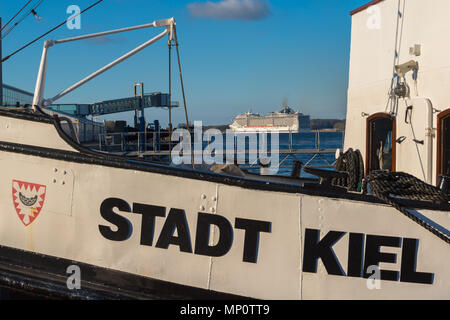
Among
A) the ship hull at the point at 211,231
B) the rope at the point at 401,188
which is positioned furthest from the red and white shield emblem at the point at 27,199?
the rope at the point at 401,188

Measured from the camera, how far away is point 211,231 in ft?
12.0

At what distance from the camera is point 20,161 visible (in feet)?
13.0

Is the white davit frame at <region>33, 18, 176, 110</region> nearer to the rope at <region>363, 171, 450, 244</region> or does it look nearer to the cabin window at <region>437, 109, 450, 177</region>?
the rope at <region>363, 171, 450, 244</region>

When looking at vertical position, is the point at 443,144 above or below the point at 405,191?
above

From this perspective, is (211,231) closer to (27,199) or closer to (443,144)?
(27,199)

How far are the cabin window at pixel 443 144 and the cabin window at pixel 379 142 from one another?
1.32m

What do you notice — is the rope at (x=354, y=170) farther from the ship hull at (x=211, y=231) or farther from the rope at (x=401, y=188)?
the ship hull at (x=211, y=231)

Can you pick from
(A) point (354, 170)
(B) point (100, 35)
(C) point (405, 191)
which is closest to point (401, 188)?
(C) point (405, 191)

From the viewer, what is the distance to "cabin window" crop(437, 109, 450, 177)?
5.72 metres

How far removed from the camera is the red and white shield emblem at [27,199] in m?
3.88

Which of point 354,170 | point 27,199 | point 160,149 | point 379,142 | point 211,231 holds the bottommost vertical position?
point 160,149

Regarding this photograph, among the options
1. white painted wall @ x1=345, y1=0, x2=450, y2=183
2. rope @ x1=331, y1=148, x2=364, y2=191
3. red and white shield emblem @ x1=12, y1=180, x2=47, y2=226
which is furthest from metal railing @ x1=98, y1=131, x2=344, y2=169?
red and white shield emblem @ x1=12, y1=180, x2=47, y2=226

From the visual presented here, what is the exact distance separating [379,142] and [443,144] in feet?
6.07
